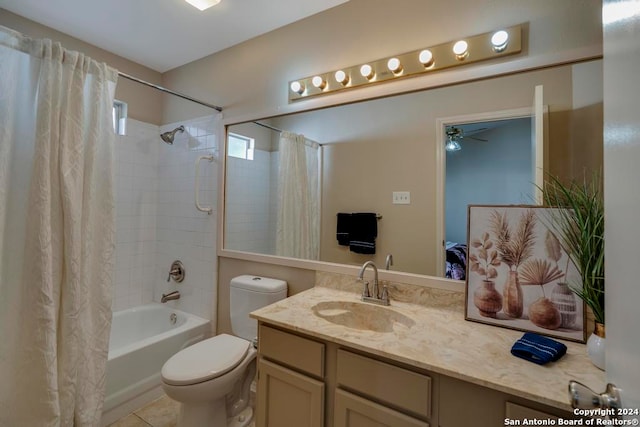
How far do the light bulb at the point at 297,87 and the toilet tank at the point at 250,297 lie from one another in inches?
48.3

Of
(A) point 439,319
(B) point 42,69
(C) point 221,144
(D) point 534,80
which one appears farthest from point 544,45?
(B) point 42,69

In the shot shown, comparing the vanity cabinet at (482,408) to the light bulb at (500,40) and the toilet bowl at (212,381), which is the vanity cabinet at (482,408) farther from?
the light bulb at (500,40)

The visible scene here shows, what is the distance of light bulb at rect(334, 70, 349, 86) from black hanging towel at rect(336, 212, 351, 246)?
2.51 feet

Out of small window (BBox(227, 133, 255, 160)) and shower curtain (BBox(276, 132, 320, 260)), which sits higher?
small window (BBox(227, 133, 255, 160))

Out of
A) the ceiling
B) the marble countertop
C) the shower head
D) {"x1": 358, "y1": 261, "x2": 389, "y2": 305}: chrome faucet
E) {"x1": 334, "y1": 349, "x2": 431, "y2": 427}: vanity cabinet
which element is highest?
the ceiling

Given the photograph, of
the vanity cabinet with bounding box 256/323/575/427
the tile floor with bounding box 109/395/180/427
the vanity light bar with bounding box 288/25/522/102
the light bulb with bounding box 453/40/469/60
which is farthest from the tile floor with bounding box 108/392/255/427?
the light bulb with bounding box 453/40/469/60

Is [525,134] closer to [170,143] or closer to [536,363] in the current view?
[536,363]

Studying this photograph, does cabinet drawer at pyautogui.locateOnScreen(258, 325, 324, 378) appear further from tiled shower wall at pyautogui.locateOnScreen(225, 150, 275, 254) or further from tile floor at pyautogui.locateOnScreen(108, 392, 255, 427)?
tile floor at pyautogui.locateOnScreen(108, 392, 255, 427)

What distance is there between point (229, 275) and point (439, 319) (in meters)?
1.51

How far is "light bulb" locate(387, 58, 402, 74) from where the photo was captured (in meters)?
1.49

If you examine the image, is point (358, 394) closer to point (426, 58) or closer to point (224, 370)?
point (224, 370)

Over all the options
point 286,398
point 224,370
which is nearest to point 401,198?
point 286,398

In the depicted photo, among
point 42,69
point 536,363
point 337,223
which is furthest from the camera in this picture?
point 337,223

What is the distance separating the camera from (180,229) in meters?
2.48
